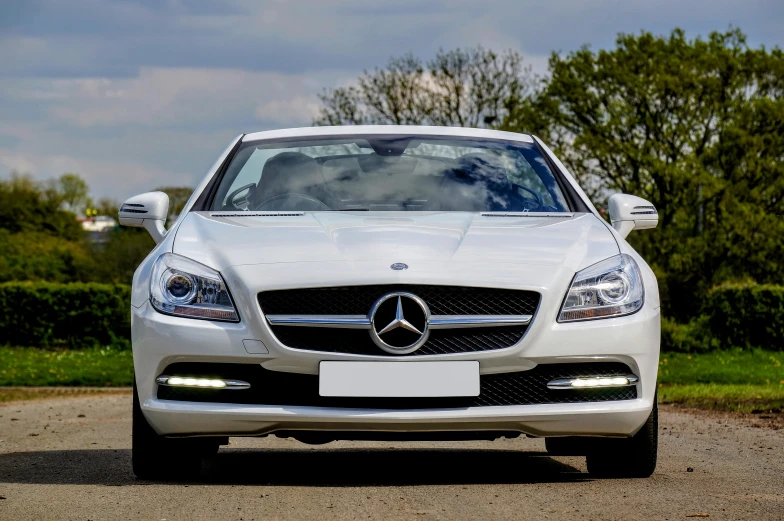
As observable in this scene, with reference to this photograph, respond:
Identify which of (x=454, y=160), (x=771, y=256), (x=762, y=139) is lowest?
(x=771, y=256)

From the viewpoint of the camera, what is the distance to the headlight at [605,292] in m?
5.12

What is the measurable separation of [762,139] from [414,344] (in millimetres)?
37512

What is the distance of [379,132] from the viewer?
6887 millimetres

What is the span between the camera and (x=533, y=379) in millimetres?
5105

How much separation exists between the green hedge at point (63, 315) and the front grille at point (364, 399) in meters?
24.4

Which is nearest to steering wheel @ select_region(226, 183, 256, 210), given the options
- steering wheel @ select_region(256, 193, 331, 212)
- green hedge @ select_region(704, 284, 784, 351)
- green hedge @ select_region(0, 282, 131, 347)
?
steering wheel @ select_region(256, 193, 331, 212)

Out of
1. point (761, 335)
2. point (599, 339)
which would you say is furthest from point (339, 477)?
point (761, 335)

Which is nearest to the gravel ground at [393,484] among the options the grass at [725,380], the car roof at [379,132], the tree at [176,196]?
the car roof at [379,132]

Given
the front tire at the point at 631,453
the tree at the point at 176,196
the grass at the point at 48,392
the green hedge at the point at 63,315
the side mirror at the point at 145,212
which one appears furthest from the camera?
the tree at the point at 176,196

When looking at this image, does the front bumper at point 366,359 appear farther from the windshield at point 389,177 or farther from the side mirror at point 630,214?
the windshield at point 389,177

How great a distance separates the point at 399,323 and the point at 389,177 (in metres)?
1.65

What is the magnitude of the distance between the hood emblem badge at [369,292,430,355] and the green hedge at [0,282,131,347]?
2476cm

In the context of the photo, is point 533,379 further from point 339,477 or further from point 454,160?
point 454,160

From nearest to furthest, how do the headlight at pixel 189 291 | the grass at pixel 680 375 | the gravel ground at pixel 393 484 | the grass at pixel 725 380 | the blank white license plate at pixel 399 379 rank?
the gravel ground at pixel 393 484, the blank white license plate at pixel 399 379, the headlight at pixel 189 291, the grass at pixel 725 380, the grass at pixel 680 375
